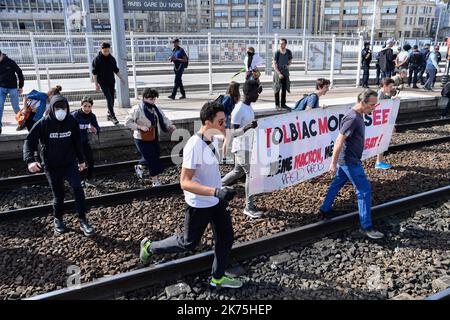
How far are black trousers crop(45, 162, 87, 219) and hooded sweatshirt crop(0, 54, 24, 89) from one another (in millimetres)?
5186

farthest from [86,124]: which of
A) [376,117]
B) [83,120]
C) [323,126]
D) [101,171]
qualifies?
[376,117]

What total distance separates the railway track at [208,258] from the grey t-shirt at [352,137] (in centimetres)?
97

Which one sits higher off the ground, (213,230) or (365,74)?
(365,74)

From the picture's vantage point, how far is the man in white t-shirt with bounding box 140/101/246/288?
3.58 meters

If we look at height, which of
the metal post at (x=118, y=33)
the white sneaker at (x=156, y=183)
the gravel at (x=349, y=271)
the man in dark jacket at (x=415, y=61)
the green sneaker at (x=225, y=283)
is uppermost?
the metal post at (x=118, y=33)

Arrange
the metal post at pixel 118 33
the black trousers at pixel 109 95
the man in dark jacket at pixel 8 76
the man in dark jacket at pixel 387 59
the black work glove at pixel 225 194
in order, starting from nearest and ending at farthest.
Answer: the black work glove at pixel 225 194 < the man in dark jacket at pixel 8 76 < the black trousers at pixel 109 95 < the metal post at pixel 118 33 < the man in dark jacket at pixel 387 59

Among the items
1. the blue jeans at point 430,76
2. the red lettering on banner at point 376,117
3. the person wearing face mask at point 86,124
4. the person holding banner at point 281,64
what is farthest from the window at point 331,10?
the person wearing face mask at point 86,124

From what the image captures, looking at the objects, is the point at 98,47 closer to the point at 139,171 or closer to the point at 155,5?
the point at 155,5

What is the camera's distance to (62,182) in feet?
17.4

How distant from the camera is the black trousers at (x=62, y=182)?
5.19 m

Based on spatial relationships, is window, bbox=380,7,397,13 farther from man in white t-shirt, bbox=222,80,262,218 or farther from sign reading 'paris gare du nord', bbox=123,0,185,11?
man in white t-shirt, bbox=222,80,262,218

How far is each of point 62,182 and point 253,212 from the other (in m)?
2.80

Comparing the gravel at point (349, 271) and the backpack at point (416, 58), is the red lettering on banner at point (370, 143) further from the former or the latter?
the backpack at point (416, 58)

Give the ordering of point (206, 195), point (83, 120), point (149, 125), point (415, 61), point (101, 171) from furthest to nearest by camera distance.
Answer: point (415, 61)
point (101, 171)
point (83, 120)
point (149, 125)
point (206, 195)
